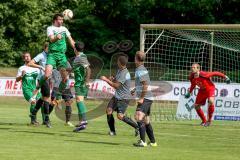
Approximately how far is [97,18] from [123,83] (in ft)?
103

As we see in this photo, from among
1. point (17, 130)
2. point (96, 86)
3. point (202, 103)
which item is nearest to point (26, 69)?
point (17, 130)

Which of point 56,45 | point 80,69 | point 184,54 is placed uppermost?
point 56,45

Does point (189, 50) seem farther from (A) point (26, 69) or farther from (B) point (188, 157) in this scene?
(B) point (188, 157)

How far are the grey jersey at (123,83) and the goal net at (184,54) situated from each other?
326 inches

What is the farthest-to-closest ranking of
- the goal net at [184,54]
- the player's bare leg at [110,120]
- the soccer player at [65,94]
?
the goal net at [184,54] → the soccer player at [65,94] → the player's bare leg at [110,120]

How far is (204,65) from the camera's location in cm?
3066

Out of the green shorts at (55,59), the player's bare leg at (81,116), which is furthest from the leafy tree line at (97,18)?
the player's bare leg at (81,116)

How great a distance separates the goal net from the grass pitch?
5912 millimetres

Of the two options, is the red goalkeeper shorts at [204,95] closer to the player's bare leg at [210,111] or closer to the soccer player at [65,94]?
the player's bare leg at [210,111]

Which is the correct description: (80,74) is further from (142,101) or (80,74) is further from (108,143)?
(142,101)

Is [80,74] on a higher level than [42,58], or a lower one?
lower

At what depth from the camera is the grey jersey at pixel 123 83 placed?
1538 cm

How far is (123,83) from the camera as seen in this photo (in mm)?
15461

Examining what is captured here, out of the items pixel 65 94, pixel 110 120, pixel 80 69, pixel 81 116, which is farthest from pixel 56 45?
pixel 110 120
